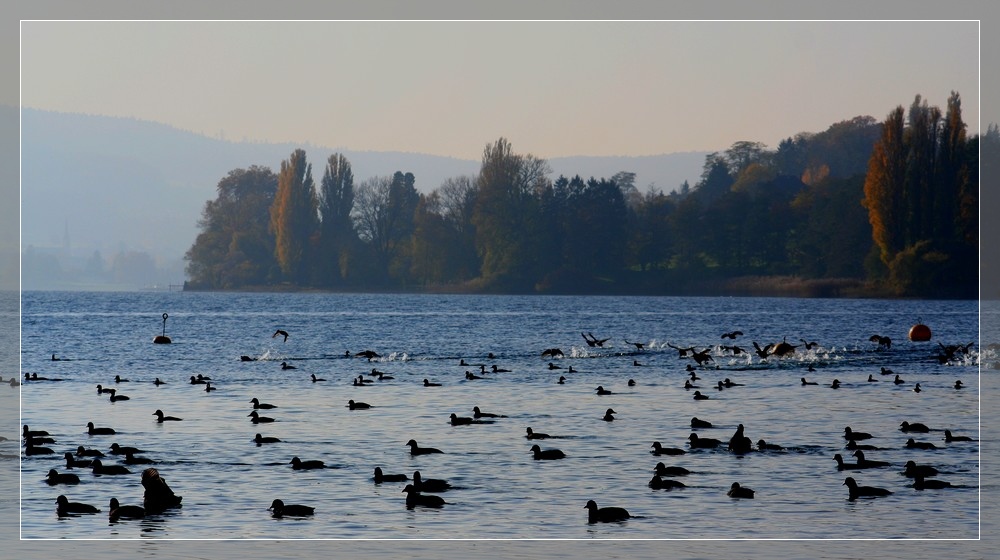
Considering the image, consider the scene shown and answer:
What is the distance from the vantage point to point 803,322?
84188 mm

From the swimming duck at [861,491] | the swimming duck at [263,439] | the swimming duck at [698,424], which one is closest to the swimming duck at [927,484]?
the swimming duck at [861,491]

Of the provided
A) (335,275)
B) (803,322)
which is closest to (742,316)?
(803,322)

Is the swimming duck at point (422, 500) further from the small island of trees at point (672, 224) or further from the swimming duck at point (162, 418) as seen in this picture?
the small island of trees at point (672, 224)

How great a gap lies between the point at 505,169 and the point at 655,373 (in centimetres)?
5632

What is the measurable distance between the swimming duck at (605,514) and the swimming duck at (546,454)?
6.09 m

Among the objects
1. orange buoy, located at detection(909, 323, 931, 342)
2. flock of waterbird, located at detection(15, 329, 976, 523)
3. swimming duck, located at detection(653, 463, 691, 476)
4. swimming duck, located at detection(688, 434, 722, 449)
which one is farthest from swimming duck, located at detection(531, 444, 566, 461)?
orange buoy, located at detection(909, 323, 931, 342)

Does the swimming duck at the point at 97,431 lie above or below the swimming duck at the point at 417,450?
below

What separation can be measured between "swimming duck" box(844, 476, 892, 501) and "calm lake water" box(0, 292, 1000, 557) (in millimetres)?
409

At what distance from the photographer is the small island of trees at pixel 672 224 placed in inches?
3280

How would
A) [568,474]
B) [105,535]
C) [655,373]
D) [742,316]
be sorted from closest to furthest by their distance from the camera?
[105,535] → [568,474] → [655,373] → [742,316]

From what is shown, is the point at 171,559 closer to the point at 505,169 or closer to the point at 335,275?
the point at 505,169

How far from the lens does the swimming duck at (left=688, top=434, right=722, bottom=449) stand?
27.4 m

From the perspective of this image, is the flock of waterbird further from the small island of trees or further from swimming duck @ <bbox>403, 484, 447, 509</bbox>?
the small island of trees

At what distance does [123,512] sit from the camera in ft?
64.6
